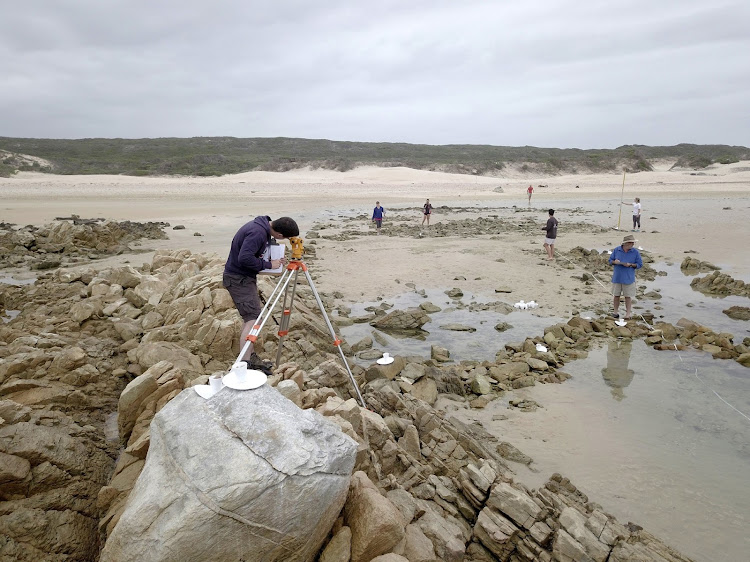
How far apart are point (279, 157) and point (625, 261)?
6626 cm

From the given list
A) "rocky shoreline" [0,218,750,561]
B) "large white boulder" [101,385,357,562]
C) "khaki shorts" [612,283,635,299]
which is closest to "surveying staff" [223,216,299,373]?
"rocky shoreline" [0,218,750,561]

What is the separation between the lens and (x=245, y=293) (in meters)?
5.76

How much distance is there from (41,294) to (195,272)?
3225 mm

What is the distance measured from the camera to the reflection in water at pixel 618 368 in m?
7.59

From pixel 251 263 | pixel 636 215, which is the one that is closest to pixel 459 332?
pixel 251 263

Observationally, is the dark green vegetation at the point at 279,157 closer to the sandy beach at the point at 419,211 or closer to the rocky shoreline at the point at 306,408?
the sandy beach at the point at 419,211

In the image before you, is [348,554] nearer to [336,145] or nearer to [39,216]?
[39,216]

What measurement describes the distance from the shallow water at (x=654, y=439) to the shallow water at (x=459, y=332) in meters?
1.54

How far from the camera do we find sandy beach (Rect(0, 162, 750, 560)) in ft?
22.8

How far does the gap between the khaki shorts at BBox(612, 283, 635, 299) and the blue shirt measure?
0.23 feet

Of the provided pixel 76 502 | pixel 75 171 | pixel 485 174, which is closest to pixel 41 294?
pixel 76 502

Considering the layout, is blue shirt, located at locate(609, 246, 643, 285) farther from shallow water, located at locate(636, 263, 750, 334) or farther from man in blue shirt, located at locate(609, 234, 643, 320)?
shallow water, located at locate(636, 263, 750, 334)

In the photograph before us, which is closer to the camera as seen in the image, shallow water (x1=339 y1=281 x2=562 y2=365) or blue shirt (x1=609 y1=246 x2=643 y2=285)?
shallow water (x1=339 y1=281 x2=562 y2=365)

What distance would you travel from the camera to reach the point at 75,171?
57969 mm
